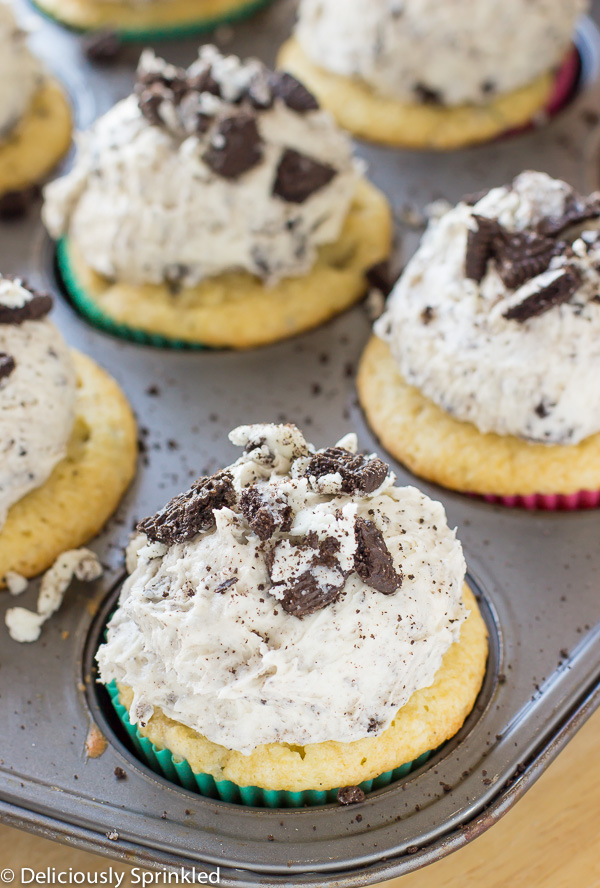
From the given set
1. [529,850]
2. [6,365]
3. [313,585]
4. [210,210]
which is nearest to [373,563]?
[313,585]

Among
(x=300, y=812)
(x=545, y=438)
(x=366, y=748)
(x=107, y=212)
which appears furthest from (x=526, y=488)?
(x=107, y=212)

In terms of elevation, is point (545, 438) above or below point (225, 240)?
below

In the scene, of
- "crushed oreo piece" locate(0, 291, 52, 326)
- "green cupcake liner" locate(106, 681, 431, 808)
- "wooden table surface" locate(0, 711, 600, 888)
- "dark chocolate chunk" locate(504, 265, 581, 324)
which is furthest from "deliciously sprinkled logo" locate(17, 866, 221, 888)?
"dark chocolate chunk" locate(504, 265, 581, 324)

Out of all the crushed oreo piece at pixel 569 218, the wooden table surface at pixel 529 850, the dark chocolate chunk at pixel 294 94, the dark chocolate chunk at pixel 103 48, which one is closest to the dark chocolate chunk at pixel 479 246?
the crushed oreo piece at pixel 569 218

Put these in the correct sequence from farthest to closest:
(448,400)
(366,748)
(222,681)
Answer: (448,400) → (366,748) → (222,681)

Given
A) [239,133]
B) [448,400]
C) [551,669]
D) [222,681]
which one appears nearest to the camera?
[222,681]

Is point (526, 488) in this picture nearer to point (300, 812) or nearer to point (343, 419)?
point (343, 419)

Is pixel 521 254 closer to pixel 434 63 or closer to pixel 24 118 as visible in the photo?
pixel 434 63

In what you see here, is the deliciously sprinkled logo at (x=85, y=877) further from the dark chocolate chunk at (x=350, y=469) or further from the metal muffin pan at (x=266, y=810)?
the dark chocolate chunk at (x=350, y=469)
